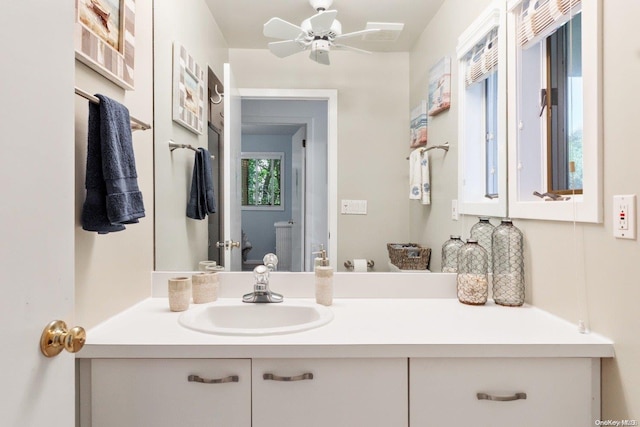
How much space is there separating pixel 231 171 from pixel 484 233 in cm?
109

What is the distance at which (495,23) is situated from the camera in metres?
1.52

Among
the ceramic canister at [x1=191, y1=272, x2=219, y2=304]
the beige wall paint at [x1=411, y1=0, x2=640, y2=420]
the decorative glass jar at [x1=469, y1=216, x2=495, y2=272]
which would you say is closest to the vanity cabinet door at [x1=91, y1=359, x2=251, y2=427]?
the ceramic canister at [x1=191, y1=272, x2=219, y2=304]

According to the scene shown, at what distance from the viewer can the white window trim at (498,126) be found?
1.52 metres

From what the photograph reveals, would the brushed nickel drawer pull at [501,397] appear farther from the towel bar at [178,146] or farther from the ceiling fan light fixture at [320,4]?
the ceiling fan light fixture at [320,4]

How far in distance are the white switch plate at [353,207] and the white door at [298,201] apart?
0.18 meters

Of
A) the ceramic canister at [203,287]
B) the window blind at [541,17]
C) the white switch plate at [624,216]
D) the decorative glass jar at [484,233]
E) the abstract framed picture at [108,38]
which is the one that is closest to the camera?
the white switch plate at [624,216]

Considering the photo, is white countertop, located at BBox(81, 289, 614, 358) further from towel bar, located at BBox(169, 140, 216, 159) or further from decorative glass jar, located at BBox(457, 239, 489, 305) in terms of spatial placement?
towel bar, located at BBox(169, 140, 216, 159)

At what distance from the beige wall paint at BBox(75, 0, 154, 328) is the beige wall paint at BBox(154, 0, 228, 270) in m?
0.05

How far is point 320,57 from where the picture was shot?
5.24 ft

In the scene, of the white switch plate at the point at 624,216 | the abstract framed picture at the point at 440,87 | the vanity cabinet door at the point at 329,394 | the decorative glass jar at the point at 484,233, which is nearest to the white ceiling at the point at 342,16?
the abstract framed picture at the point at 440,87

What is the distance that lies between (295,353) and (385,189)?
0.85 meters

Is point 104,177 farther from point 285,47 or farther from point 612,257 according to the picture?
point 612,257

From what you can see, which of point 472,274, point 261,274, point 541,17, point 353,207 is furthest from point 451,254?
point 541,17

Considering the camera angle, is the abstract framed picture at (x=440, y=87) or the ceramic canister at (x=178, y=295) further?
the abstract framed picture at (x=440, y=87)
